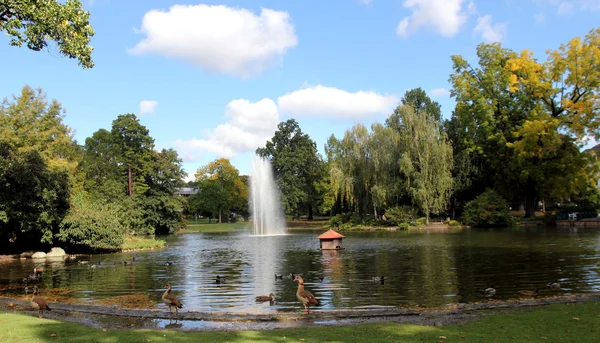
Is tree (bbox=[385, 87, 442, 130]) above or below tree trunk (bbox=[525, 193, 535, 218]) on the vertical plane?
above

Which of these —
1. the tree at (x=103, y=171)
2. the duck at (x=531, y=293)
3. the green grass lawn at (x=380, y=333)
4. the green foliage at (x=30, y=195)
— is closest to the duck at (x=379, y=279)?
the duck at (x=531, y=293)

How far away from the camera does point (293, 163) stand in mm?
86250

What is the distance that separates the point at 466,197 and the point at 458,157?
7.61m

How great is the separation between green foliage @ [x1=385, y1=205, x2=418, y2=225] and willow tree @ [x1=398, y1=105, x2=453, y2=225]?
4.82ft

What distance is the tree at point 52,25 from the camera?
11.5m

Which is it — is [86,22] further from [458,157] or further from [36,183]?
[458,157]

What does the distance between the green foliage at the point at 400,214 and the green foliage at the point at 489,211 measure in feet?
21.5

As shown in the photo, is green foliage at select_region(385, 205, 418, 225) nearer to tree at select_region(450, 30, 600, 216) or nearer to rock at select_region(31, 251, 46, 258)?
tree at select_region(450, 30, 600, 216)

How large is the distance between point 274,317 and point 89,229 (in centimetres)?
2584

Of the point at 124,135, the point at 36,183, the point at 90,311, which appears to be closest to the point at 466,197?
the point at 124,135

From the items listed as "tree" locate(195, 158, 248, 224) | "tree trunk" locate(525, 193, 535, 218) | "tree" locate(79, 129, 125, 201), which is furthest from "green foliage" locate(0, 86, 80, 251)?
"tree" locate(195, 158, 248, 224)

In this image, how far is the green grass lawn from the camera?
28.9ft

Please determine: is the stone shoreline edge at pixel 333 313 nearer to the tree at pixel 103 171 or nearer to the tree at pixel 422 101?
the tree at pixel 103 171

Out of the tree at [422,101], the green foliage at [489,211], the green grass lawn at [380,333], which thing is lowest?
the green grass lawn at [380,333]
